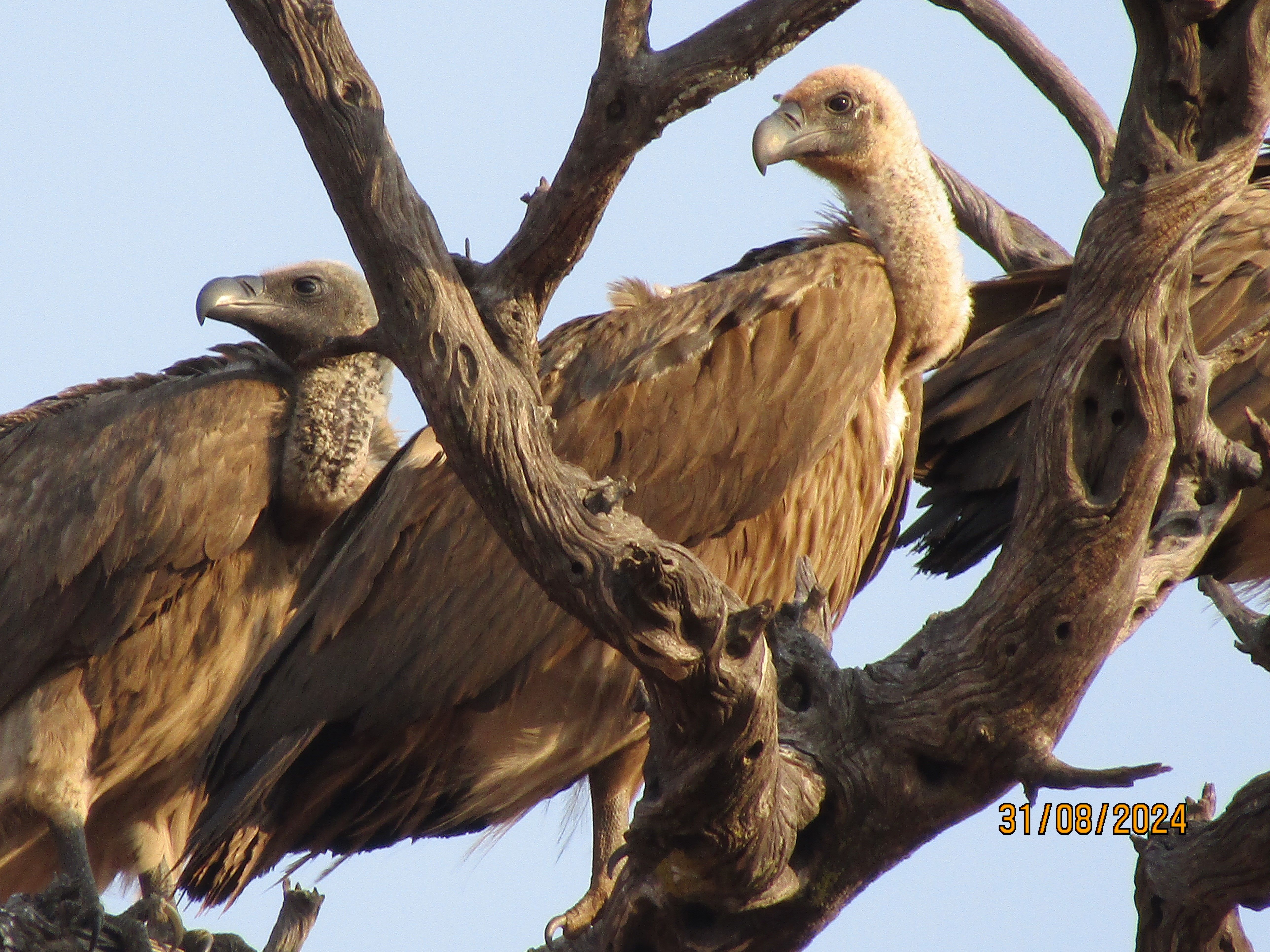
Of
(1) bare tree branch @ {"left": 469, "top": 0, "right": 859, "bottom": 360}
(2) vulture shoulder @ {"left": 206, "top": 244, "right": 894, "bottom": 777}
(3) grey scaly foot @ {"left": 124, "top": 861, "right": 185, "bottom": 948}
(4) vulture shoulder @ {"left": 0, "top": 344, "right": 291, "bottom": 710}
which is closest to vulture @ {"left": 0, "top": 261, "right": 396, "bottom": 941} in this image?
(4) vulture shoulder @ {"left": 0, "top": 344, "right": 291, "bottom": 710}

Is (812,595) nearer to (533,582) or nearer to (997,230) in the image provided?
(533,582)

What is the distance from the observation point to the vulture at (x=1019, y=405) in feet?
19.5

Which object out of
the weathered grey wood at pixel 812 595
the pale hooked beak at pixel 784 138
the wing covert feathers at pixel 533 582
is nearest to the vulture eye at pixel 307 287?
the wing covert feathers at pixel 533 582

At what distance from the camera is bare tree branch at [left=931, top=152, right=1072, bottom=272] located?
6.76 meters

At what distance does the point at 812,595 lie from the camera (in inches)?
163

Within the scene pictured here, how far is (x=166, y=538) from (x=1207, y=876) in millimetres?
3417

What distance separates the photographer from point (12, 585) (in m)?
6.12

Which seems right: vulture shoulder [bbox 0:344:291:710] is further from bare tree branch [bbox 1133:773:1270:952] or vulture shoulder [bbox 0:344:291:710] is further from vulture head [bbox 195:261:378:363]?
bare tree branch [bbox 1133:773:1270:952]

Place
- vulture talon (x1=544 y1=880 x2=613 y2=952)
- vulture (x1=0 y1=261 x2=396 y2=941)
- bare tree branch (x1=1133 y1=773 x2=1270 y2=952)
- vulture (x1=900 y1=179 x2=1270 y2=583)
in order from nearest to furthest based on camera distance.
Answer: bare tree branch (x1=1133 y1=773 x2=1270 y2=952) < vulture talon (x1=544 y1=880 x2=613 y2=952) < vulture (x1=900 y1=179 x2=1270 y2=583) < vulture (x1=0 y1=261 x2=396 y2=941)

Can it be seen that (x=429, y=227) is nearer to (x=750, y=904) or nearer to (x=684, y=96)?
(x=684, y=96)

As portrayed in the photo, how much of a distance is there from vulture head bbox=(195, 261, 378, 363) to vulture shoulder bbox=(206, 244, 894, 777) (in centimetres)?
113

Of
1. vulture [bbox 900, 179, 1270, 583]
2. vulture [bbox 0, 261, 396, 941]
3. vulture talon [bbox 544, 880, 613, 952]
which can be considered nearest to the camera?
vulture talon [bbox 544, 880, 613, 952]

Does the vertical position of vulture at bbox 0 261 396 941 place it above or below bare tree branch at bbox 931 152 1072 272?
below

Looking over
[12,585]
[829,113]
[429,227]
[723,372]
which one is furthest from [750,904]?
[12,585]
